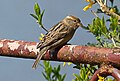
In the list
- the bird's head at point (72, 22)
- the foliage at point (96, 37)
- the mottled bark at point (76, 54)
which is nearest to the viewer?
the mottled bark at point (76, 54)

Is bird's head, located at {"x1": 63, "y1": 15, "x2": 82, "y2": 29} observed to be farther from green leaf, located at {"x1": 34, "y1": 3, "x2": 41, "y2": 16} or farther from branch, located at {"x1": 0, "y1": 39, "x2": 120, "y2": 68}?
branch, located at {"x1": 0, "y1": 39, "x2": 120, "y2": 68}

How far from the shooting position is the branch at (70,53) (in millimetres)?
740

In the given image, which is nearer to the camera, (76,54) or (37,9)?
(76,54)

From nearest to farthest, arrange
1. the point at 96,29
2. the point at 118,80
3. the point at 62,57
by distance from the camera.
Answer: the point at 118,80
the point at 62,57
the point at 96,29

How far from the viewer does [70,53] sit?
846 mm

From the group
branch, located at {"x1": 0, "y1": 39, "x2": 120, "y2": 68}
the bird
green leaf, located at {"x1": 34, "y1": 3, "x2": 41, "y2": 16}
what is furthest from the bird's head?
branch, located at {"x1": 0, "y1": 39, "x2": 120, "y2": 68}

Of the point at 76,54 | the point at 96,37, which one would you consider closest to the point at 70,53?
the point at 76,54

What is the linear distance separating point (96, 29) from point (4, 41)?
1.41ft

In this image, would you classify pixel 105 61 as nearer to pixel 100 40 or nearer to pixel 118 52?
pixel 118 52

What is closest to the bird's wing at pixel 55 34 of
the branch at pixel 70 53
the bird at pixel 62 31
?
the bird at pixel 62 31

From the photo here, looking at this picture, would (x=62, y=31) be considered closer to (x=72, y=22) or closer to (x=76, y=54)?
(x=72, y=22)

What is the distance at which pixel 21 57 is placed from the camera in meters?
0.94

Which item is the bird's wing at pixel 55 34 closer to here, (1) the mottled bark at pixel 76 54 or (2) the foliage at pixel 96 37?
(2) the foliage at pixel 96 37

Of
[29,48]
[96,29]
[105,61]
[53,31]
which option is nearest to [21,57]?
[29,48]
